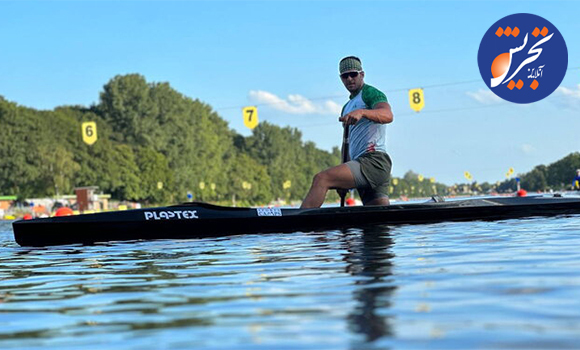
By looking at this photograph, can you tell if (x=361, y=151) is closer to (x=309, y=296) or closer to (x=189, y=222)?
(x=189, y=222)

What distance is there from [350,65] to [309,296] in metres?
5.60

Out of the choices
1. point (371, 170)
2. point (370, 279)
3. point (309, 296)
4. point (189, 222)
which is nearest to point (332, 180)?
point (371, 170)

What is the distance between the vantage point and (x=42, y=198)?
241 ft

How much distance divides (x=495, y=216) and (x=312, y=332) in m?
7.36

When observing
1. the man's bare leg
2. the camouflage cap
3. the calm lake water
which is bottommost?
the calm lake water

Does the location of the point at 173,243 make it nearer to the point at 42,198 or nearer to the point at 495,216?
the point at 495,216

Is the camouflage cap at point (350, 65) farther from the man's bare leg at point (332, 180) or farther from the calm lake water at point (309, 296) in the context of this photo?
the calm lake water at point (309, 296)

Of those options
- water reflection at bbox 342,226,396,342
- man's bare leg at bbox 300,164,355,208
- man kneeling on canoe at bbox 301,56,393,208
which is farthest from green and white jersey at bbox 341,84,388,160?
water reflection at bbox 342,226,396,342

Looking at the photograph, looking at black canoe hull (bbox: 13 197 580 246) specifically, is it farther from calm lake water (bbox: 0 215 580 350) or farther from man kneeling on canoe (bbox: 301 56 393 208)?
calm lake water (bbox: 0 215 580 350)

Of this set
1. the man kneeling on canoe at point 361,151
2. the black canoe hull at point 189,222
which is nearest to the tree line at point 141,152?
the black canoe hull at point 189,222

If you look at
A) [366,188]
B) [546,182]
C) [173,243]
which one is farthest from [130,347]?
[546,182]

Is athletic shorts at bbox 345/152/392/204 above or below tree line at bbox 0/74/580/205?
below

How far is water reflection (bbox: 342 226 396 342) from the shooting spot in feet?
10.00

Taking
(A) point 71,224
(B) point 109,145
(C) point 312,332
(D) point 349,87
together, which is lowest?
(C) point 312,332
